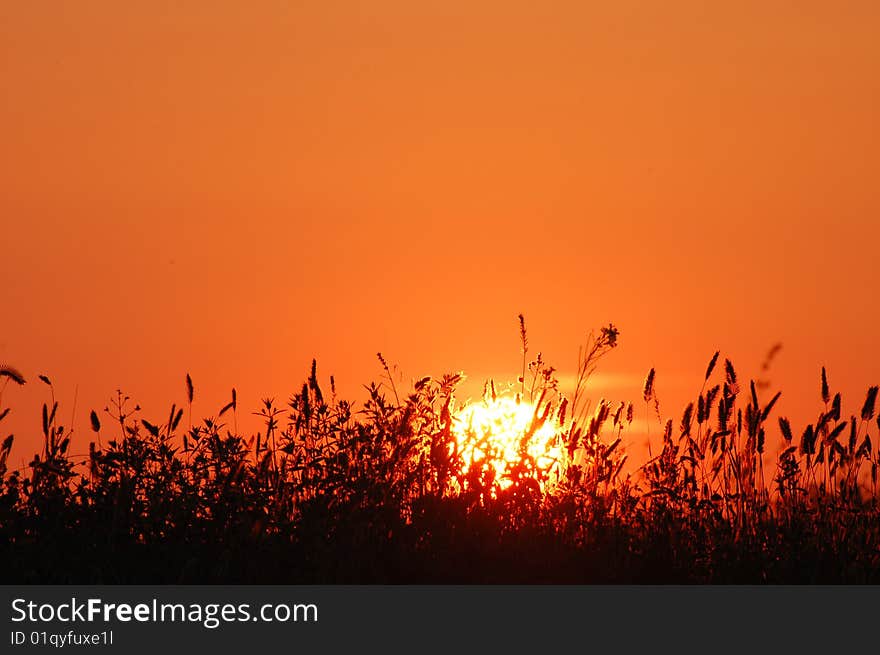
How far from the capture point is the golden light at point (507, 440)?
282 inches

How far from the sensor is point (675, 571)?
6723mm

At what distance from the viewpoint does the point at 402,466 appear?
7.10 m

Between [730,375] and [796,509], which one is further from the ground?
[730,375]

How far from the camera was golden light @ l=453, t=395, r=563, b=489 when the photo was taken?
717 centimetres

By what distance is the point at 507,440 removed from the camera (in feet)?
23.8

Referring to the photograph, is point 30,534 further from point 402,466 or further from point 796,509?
point 796,509
